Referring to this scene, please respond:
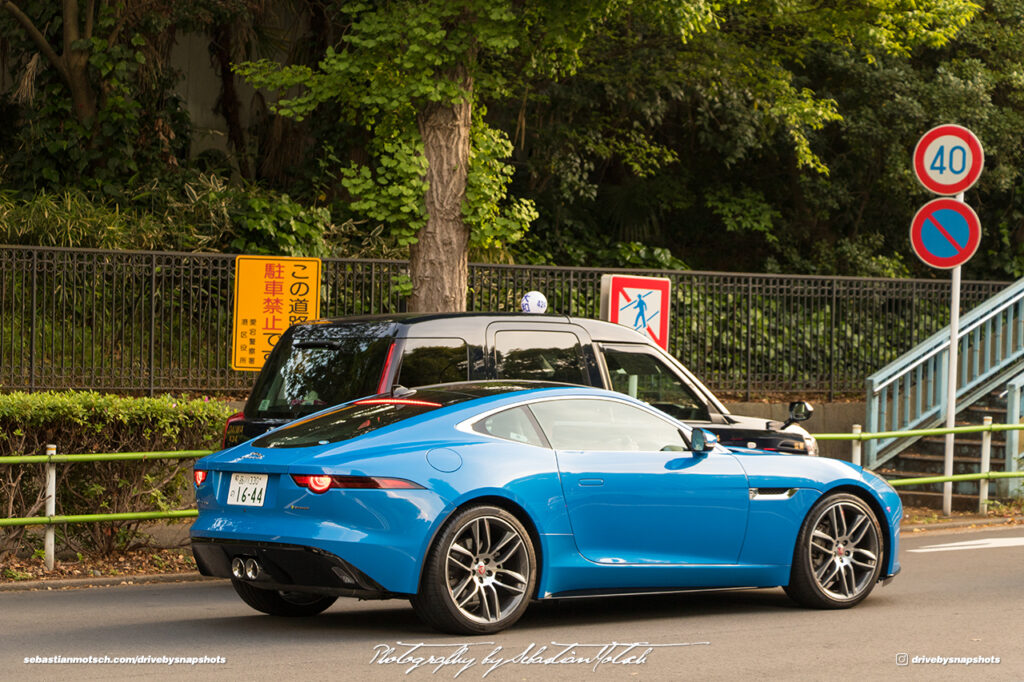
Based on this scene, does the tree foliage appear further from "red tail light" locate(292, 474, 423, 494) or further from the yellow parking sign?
"red tail light" locate(292, 474, 423, 494)

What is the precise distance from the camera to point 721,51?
21031 millimetres

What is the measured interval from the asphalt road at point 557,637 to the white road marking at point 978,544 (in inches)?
85.7

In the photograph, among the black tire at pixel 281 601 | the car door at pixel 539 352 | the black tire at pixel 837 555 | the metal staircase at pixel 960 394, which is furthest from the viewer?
the metal staircase at pixel 960 394

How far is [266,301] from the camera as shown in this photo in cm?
1377

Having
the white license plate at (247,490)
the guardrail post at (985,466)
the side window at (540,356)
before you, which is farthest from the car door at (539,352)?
the guardrail post at (985,466)

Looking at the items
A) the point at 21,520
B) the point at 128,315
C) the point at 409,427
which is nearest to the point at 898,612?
the point at 409,427

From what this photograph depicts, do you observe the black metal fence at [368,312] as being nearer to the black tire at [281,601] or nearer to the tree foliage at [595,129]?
the tree foliage at [595,129]

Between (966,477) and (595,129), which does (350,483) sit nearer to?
(966,477)

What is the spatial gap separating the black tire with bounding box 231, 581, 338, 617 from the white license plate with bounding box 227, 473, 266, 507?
2.89 ft

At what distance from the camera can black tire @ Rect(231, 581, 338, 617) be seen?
8.71 metres

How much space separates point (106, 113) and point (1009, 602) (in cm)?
1615

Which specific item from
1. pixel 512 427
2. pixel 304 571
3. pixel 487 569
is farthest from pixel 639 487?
pixel 304 571

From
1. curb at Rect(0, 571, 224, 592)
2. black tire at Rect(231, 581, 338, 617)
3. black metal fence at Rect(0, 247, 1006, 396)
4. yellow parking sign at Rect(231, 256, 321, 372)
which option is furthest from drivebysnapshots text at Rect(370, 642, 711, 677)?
black metal fence at Rect(0, 247, 1006, 396)

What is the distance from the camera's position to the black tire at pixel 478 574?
7621 millimetres
